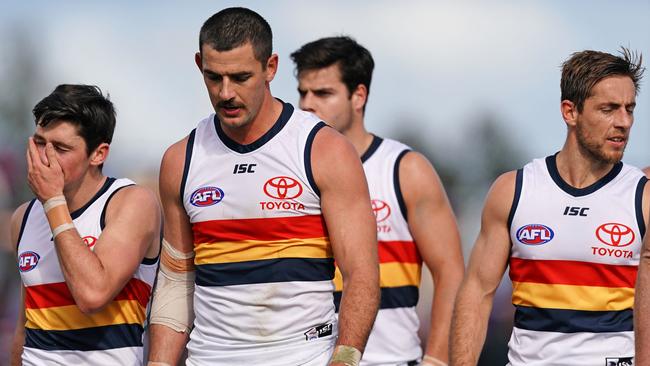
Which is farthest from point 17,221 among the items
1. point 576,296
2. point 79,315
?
point 576,296

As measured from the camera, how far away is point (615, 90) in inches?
302

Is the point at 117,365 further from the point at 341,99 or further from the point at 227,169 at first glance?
the point at 341,99

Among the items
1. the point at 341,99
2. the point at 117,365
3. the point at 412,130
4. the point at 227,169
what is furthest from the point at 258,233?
the point at 412,130

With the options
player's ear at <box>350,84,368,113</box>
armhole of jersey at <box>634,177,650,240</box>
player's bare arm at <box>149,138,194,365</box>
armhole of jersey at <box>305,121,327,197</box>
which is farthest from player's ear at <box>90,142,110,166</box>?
armhole of jersey at <box>634,177,650,240</box>

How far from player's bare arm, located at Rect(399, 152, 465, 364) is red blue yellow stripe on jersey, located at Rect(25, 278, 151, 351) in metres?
2.20

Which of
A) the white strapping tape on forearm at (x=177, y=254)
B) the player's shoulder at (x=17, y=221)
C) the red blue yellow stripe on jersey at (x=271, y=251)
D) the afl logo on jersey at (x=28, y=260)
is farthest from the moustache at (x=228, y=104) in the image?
the player's shoulder at (x=17, y=221)

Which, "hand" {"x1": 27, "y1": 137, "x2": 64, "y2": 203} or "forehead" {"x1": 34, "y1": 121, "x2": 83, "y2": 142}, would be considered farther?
"forehead" {"x1": 34, "y1": 121, "x2": 83, "y2": 142}

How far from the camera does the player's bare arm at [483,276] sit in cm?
775

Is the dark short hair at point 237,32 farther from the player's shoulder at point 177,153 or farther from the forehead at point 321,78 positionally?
the forehead at point 321,78

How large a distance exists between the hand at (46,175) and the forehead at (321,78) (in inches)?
113

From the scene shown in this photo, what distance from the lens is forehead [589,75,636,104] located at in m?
7.65

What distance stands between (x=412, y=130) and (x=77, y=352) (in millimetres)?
11304

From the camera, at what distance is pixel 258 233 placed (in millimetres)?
6836

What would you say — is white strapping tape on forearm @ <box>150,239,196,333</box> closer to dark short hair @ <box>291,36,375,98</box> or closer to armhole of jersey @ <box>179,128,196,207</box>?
armhole of jersey @ <box>179,128,196,207</box>
